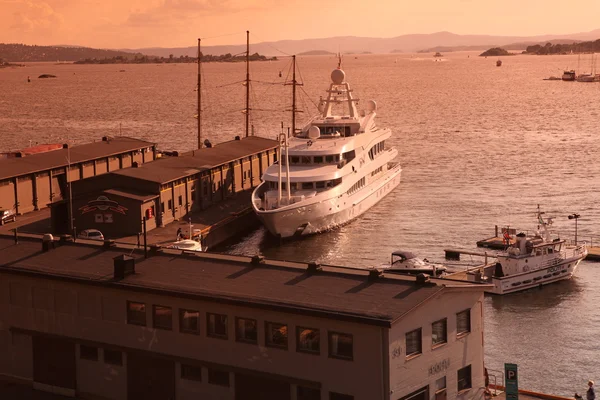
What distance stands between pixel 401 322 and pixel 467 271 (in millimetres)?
25620

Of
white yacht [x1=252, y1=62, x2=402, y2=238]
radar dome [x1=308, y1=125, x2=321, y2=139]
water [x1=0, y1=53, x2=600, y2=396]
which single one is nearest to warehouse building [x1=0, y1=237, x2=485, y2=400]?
water [x1=0, y1=53, x2=600, y2=396]

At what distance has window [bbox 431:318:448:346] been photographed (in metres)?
26.3

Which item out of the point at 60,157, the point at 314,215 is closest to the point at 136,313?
the point at 314,215

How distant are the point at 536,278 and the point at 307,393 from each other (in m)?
27.2

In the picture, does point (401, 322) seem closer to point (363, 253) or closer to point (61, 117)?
point (363, 253)

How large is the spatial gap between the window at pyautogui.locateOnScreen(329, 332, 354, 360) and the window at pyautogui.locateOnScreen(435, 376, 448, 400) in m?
2.91

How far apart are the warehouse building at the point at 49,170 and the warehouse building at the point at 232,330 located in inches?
1086

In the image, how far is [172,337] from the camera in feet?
91.1

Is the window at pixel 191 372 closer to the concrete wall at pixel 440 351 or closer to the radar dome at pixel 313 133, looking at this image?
the concrete wall at pixel 440 351

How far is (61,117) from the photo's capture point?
590ft

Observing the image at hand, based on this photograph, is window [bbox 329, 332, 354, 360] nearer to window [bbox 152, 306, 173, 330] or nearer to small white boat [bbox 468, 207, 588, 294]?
window [bbox 152, 306, 173, 330]

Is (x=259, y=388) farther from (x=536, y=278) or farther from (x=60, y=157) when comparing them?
(x=60, y=157)

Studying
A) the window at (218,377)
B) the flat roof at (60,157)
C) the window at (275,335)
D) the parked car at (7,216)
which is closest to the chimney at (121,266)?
the window at (218,377)

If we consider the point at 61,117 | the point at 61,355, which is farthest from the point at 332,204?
the point at 61,117
